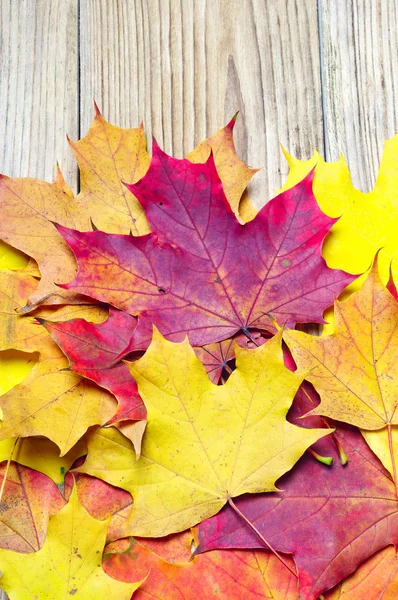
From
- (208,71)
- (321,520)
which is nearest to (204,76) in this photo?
(208,71)

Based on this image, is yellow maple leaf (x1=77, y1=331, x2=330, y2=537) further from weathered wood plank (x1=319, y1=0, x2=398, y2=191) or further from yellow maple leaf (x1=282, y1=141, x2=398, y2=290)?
weathered wood plank (x1=319, y1=0, x2=398, y2=191)

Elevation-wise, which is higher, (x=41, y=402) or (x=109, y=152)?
(x=109, y=152)

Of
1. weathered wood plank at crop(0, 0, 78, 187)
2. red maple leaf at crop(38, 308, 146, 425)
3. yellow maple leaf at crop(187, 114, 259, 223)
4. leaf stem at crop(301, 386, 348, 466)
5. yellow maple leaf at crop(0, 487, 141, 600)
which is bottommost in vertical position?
yellow maple leaf at crop(0, 487, 141, 600)

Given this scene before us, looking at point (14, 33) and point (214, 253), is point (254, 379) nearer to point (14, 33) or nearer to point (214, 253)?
point (214, 253)

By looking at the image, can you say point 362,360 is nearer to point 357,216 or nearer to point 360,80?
point 357,216

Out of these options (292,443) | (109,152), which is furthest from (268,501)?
(109,152)

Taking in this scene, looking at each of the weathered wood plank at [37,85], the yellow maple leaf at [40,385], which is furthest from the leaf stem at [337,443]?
the weathered wood plank at [37,85]

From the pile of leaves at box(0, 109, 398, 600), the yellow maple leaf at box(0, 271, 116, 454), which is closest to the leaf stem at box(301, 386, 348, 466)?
the pile of leaves at box(0, 109, 398, 600)

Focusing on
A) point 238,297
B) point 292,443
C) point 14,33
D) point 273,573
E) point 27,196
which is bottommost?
point 273,573
